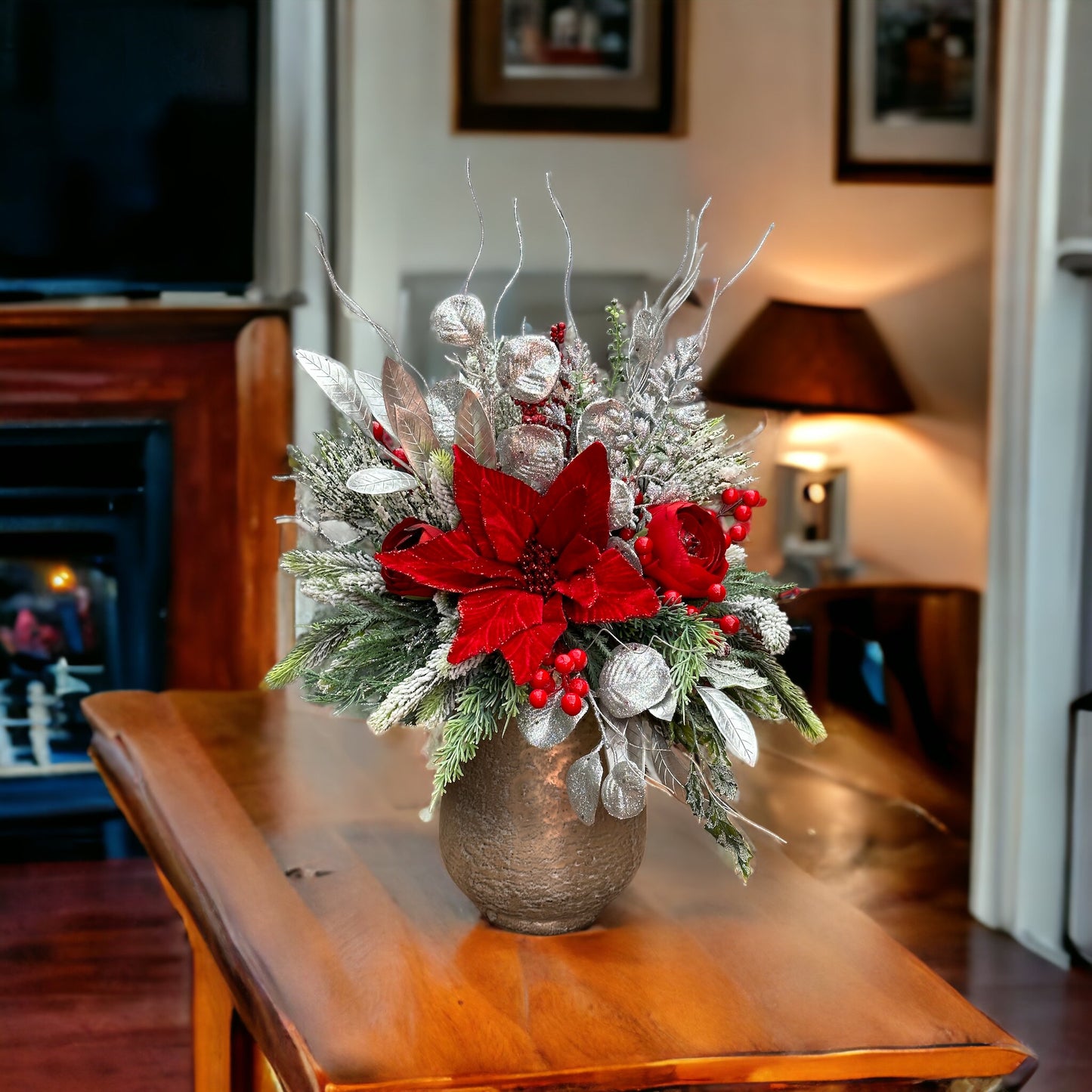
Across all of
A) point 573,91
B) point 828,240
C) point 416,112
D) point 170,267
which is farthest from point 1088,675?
point 170,267

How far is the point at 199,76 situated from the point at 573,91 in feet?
2.76

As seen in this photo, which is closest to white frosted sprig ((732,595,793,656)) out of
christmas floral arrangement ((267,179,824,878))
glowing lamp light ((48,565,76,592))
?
christmas floral arrangement ((267,179,824,878))

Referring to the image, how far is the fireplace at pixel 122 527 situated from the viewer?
9.70 ft

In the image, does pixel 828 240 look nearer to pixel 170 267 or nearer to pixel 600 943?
pixel 170 267

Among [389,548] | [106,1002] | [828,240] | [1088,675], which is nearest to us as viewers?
[389,548]

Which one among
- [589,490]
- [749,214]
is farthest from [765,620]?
[749,214]

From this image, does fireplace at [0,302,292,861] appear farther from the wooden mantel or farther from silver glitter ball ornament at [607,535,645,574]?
silver glitter ball ornament at [607,535,645,574]

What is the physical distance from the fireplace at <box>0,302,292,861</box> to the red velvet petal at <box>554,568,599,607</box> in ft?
6.89

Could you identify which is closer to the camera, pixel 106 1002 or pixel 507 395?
pixel 507 395

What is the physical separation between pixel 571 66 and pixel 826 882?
1.85 metres

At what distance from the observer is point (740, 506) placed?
107 centimetres

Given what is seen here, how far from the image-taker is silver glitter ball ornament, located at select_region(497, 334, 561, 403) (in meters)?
0.95

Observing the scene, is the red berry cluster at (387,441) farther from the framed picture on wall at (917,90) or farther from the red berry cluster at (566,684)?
the framed picture on wall at (917,90)

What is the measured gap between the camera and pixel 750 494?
1.06m
